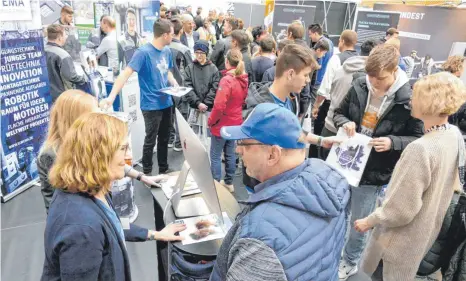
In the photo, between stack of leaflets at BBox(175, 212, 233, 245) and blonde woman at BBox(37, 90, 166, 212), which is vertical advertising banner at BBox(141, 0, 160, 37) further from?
stack of leaflets at BBox(175, 212, 233, 245)

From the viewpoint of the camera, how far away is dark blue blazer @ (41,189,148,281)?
3.62 feet

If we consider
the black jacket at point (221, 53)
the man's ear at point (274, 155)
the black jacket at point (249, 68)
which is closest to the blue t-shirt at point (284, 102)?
the man's ear at point (274, 155)

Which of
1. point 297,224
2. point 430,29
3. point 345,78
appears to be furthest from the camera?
point 430,29

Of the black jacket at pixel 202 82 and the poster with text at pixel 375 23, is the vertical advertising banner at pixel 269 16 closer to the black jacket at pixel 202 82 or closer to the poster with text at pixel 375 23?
the poster with text at pixel 375 23

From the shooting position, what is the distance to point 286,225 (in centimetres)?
94

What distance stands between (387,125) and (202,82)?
2.24 metres

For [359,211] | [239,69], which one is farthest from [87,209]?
[239,69]

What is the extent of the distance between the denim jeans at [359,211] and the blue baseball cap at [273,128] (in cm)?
152

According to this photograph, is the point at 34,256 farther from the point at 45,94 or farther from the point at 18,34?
the point at 18,34

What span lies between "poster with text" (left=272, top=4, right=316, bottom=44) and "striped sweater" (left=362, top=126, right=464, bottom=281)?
17.6 ft

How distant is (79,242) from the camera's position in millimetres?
1101

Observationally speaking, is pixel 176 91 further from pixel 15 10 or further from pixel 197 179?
pixel 197 179

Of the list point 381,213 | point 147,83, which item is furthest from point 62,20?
point 381,213

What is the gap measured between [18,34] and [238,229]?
131 inches
